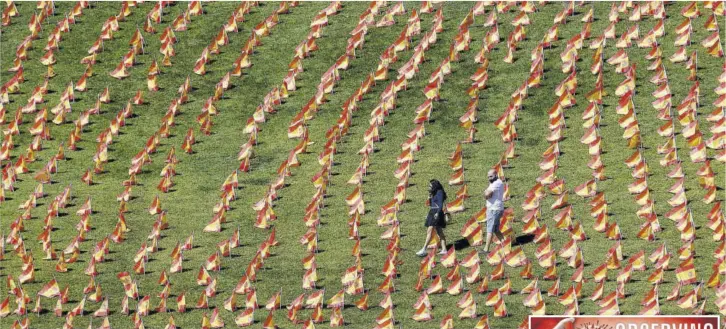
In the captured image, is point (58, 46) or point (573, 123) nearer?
point (573, 123)

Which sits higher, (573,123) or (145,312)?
(145,312)

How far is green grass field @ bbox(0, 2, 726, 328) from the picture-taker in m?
40.0

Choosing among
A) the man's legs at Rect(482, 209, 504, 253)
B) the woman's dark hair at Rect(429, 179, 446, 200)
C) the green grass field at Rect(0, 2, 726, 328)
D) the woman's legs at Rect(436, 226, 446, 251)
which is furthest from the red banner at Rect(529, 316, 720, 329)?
the woman's dark hair at Rect(429, 179, 446, 200)

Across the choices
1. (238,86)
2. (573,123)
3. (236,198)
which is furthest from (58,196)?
(573,123)

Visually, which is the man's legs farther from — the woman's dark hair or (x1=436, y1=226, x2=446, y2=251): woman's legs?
the woman's dark hair

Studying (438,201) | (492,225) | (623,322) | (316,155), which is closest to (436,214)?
(438,201)

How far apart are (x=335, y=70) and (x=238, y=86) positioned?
Result: 9.29 ft

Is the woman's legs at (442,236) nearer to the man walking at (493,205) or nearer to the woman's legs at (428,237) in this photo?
the woman's legs at (428,237)

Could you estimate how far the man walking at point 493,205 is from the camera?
132ft

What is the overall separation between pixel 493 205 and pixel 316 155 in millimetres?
8399

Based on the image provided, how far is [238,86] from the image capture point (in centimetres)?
5278

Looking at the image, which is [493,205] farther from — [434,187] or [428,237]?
[428,237]

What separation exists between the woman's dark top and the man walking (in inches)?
38.2

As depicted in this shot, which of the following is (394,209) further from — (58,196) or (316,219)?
(58,196)
